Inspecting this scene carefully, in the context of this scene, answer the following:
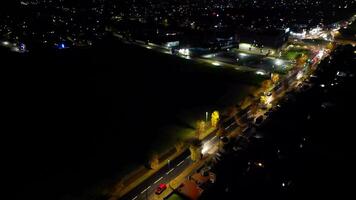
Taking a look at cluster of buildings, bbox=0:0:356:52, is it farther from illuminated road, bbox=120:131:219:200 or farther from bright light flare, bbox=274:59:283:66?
illuminated road, bbox=120:131:219:200

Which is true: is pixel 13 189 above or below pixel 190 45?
below

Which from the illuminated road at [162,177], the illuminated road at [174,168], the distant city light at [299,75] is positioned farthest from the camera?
the distant city light at [299,75]

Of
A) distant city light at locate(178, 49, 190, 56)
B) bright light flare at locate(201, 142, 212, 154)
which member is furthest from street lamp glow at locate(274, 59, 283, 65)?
bright light flare at locate(201, 142, 212, 154)

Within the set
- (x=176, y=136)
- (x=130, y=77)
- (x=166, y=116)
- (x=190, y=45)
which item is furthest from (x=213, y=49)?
(x=176, y=136)

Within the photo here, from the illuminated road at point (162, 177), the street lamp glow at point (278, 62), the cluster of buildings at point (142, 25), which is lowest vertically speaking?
the illuminated road at point (162, 177)

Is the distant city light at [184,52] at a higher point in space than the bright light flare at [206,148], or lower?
higher

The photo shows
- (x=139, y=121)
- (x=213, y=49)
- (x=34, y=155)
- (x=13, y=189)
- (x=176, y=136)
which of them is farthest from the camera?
(x=213, y=49)

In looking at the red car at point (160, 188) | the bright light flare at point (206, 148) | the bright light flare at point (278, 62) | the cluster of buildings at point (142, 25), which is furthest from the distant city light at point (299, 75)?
the red car at point (160, 188)

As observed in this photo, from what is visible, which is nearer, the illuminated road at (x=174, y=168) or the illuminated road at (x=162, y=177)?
the illuminated road at (x=162, y=177)

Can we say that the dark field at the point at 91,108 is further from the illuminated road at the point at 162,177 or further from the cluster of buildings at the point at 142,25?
the cluster of buildings at the point at 142,25

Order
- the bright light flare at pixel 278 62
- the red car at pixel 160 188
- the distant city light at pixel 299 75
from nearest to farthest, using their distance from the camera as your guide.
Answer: the red car at pixel 160 188 → the distant city light at pixel 299 75 → the bright light flare at pixel 278 62

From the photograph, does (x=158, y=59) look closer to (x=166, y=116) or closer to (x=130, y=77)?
(x=130, y=77)
